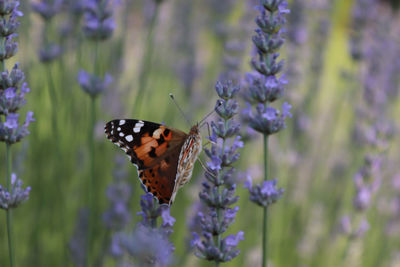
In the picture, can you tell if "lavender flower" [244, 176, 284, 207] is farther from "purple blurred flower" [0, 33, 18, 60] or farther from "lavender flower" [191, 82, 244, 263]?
"purple blurred flower" [0, 33, 18, 60]

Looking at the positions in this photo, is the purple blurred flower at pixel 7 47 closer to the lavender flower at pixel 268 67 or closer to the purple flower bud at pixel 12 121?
the purple flower bud at pixel 12 121

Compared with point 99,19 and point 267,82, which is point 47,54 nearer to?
point 99,19

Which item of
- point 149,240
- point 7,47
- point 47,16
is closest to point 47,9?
point 47,16

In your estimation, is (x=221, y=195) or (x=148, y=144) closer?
(x=221, y=195)

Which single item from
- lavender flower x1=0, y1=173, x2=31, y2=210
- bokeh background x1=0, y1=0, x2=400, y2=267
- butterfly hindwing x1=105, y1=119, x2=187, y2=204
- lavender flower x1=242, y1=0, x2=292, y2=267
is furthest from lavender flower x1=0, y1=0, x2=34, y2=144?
bokeh background x1=0, y1=0, x2=400, y2=267

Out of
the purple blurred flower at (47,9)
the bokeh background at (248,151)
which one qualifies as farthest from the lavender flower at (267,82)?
the purple blurred flower at (47,9)

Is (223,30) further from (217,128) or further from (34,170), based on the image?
(217,128)

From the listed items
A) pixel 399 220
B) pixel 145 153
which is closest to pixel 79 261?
A: pixel 145 153
